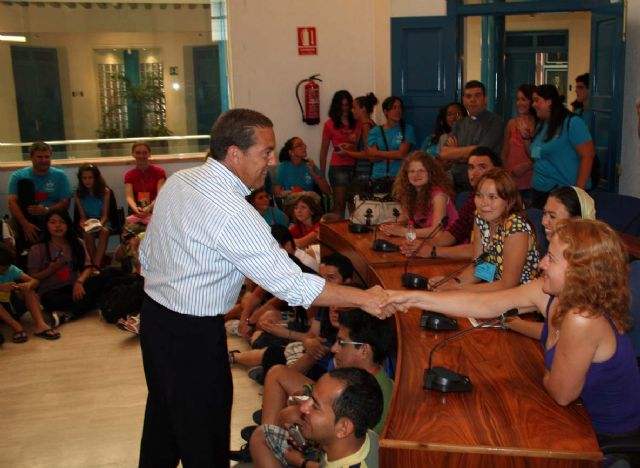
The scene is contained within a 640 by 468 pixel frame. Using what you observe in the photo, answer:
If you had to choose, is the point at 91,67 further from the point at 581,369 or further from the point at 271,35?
the point at 581,369

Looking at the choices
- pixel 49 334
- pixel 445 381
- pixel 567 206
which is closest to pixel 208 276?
pixel 445 381

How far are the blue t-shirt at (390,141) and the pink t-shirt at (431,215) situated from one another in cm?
244

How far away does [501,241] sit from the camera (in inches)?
135

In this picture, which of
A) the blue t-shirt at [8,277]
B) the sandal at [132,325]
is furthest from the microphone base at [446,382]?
the blue t-shirt at [8,277]

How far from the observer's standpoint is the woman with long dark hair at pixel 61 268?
6.06 metres

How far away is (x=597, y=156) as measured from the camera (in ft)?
20.1

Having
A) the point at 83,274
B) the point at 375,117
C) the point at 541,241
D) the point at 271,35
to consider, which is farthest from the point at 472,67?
the point at 541,241

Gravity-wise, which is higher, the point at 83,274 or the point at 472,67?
the point at 472,67

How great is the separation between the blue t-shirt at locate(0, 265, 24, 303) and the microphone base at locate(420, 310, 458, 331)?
3838 mm

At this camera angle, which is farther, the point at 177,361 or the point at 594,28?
the point at 594,28

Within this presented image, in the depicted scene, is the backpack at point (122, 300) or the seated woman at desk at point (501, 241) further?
the backpack at point (122, 300)

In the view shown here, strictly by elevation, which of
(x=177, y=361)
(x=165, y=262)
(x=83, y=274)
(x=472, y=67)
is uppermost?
(x=472, y=67)

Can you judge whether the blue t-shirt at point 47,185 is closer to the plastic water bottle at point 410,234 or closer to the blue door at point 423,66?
the blue door at point 423,66

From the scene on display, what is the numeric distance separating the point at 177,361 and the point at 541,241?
2.18 m
